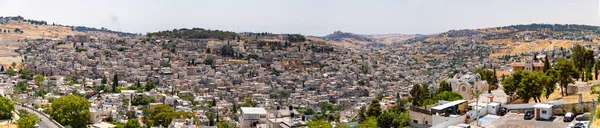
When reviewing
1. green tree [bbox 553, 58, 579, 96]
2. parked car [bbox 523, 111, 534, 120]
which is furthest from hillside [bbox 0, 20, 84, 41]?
parked car [bbox 523, 111, 534, 120]

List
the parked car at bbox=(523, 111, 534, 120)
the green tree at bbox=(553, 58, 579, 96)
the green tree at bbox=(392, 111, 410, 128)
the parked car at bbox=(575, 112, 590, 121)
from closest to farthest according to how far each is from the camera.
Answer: the parked car at bbox=(575, 112, 590, 121), the parked car at bbox=(523, 111, 534, 120), the green tree at bbox=(392, 111, 410, 128), the green tree at bbox=(553, 58, 579, 96)

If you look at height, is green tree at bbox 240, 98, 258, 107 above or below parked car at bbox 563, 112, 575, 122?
below

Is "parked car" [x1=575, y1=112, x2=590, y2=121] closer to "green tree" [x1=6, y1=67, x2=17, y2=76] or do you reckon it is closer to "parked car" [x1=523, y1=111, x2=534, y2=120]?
"parked car" [x1=523, y1=111, x2=534, y2=120]

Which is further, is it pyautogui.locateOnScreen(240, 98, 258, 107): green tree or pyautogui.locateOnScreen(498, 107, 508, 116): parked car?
pyautogui.locateOnScreen(240, 98, 258, 107): green tree

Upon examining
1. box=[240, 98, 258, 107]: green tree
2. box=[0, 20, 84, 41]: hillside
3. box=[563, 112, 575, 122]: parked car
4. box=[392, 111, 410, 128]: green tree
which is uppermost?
box=[0, 20, 84, 41]: hillside

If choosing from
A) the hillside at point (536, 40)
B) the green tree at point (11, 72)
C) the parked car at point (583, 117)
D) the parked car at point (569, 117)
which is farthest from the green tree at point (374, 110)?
the hillside at point (536, 40)

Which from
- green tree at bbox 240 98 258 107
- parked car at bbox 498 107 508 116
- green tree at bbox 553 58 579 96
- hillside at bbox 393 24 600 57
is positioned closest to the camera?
parked car at bbox 498 107 508 116

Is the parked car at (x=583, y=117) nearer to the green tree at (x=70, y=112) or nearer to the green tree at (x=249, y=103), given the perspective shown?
the green tree at (x=70, y=112)

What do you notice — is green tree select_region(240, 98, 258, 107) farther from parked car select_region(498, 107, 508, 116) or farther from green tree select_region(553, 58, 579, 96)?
parked car select_region(498, 107, 508, 116)

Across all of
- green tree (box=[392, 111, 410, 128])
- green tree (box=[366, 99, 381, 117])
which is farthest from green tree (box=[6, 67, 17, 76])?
green tree (box=[392, 111, 410, 128])

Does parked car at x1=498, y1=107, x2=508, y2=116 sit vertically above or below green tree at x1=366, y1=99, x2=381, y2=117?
above

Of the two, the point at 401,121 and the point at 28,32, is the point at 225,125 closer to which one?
the point at 401,121
